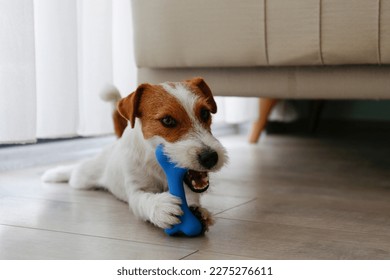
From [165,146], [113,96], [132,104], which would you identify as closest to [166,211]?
[165,146]

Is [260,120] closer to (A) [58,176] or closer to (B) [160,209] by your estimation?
(A) [58,176]

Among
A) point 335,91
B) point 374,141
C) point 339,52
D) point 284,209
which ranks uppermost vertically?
point 339,52

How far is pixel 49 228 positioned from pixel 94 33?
3.14 ft

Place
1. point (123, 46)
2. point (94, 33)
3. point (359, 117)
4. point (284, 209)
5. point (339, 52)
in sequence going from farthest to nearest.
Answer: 1. point (359, 117)
2. point (123, 46)
3. point (94, 33)
4. point (339, 52)
5. point (284, 209)

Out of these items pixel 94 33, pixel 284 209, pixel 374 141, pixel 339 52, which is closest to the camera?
→ pixel 284 209

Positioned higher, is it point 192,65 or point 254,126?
point 192,65

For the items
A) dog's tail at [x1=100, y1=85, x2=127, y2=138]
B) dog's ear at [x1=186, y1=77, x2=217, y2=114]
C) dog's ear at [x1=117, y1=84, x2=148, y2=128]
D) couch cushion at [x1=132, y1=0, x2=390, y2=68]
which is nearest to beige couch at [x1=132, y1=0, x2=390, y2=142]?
couch cushion at [x1=132, y1=0, x2=390, y2=68]

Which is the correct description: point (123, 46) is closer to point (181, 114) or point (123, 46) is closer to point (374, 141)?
point (181, 114)

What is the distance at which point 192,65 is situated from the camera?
64.6 inches

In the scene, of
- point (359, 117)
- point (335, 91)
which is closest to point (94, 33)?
point (335, 91)

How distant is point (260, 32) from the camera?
151cm

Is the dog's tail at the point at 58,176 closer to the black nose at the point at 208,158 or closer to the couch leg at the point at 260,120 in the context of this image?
the black nose at the point at 208,158

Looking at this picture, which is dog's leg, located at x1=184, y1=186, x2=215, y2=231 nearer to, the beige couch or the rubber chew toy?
the rubber chew toy

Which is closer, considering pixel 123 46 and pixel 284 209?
pixel 284 209
